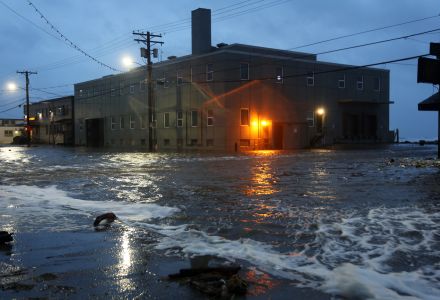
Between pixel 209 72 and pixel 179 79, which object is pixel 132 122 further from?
pixel 209 72

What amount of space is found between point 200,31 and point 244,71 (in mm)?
7562

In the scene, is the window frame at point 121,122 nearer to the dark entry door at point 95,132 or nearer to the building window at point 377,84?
the dark entry door at point 95,132

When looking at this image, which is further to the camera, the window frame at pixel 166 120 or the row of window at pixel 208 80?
the window frame at pixel 166 120

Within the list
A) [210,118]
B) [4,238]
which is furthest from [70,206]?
[210,118]

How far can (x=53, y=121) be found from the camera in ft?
277

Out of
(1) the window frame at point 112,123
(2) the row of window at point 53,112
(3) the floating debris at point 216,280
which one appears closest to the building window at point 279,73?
(1) the window frame at point 112,123

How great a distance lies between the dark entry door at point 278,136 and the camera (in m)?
47.0

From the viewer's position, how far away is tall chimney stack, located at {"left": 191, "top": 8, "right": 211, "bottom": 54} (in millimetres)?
48547

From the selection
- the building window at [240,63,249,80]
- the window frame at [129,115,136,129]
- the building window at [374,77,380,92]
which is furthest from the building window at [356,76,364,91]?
the window frame at [129,115,136,129]

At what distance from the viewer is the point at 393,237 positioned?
7645mm

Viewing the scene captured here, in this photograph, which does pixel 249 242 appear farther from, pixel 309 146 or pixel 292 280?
pixel 309 146

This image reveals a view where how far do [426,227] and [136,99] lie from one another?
50.3 m

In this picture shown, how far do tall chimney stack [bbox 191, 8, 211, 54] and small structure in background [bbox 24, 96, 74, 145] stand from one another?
3451 centimetres

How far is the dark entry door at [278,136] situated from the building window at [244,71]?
5621 mm
